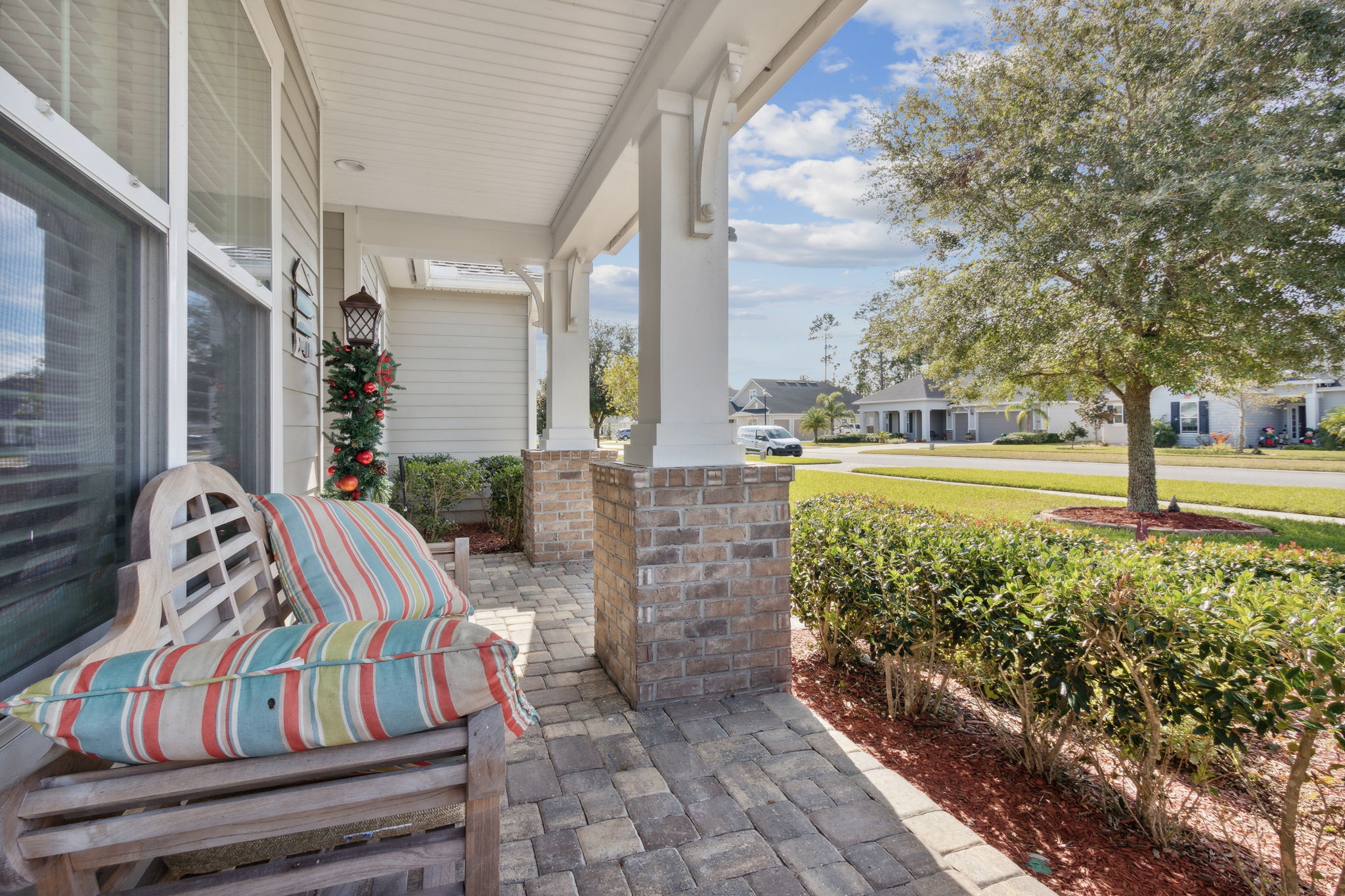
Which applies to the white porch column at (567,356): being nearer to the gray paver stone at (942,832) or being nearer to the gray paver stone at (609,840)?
the gray paver stone at (609,840)

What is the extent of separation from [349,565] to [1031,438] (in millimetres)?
33382

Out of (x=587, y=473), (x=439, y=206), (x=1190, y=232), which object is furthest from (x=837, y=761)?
(x=1190, y=232)

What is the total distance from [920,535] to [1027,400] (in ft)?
28.1

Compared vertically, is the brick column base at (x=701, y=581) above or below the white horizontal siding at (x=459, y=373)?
below

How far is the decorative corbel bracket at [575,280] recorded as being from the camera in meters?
5.39

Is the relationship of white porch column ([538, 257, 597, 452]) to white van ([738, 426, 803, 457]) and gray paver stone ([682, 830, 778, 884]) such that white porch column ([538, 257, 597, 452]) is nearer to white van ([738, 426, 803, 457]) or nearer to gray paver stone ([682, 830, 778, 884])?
gray paver stone ([682, 830, 778, 884])

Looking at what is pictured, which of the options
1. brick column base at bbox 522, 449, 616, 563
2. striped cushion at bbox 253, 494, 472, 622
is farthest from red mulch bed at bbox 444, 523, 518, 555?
striped cushion at bbox 253, 494, 472, 622

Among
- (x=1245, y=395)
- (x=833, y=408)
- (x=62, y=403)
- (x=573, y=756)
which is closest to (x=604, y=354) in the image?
→ (x=1245, y=395)

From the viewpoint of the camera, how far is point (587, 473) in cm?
536

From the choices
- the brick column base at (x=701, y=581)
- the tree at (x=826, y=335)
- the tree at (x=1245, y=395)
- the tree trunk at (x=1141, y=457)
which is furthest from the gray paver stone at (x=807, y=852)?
the tree at (x=826, y=335)

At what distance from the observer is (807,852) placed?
5.41 feet

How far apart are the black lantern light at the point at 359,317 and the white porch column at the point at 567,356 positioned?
167 cm

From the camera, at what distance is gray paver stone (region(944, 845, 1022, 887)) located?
61.0 inches

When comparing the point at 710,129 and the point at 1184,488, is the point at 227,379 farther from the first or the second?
the point at 1184,488
